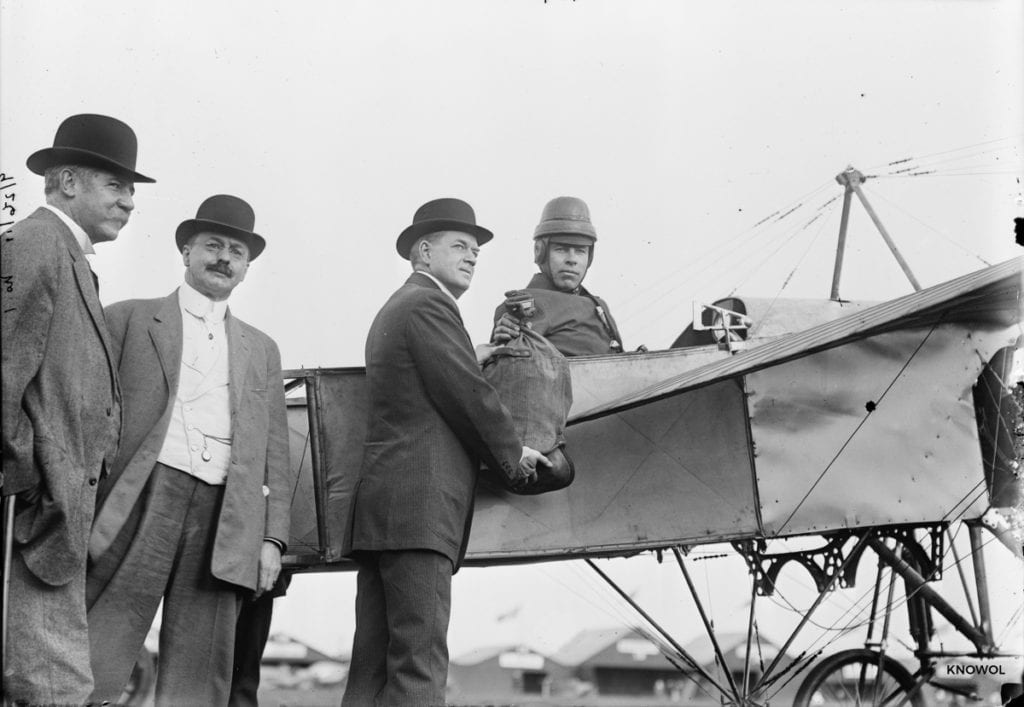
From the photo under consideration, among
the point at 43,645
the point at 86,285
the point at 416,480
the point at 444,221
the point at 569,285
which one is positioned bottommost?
the point at 43,645

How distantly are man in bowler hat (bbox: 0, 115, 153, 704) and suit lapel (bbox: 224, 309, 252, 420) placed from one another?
2.00 ft

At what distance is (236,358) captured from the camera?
4.78m

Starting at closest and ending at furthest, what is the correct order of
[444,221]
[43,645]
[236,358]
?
[43,645]
[236,358]
[444,221]

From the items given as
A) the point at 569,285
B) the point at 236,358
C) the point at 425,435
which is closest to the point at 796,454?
the point at 569,285

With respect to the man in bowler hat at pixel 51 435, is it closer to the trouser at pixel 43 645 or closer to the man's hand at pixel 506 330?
the trouser at pixel 43 645

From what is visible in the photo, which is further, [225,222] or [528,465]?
[225,222]

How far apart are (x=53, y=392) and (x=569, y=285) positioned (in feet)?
10.3

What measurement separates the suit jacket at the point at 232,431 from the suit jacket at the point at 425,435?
0.40 m

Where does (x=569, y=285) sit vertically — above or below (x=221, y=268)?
above

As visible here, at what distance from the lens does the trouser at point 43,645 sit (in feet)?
11.7

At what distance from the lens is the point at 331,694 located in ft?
20.6

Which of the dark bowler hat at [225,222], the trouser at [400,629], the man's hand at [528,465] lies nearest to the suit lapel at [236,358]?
the dark bowler hat at [225,222]

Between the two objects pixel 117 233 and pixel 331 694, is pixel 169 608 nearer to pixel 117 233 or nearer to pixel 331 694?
pixel 117 233

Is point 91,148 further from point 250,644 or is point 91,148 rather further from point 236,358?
point 250,644
